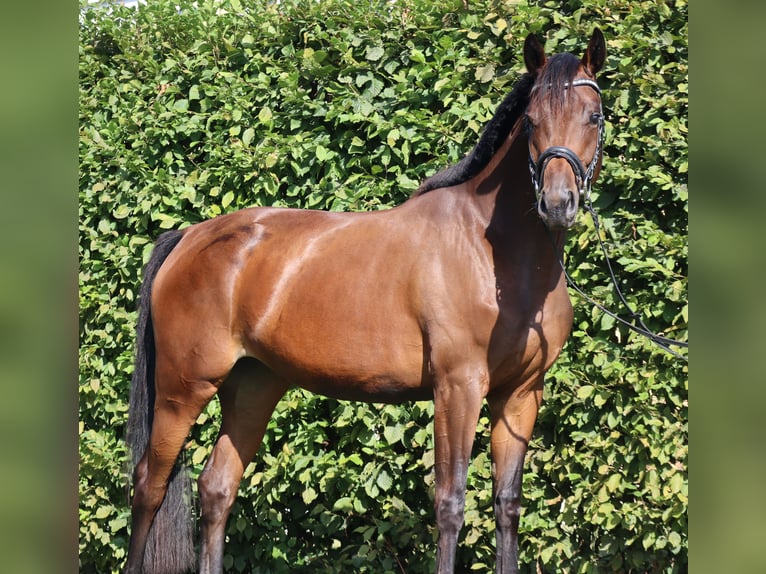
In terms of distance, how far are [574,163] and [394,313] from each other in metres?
0.98

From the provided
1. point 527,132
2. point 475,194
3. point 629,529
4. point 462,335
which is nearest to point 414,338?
point 462,335

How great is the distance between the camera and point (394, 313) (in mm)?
3311

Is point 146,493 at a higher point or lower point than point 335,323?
lower

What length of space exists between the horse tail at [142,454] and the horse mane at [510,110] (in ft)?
4.87

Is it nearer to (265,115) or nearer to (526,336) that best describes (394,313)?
(526,336)

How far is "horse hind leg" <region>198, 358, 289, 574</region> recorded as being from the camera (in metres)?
3.90

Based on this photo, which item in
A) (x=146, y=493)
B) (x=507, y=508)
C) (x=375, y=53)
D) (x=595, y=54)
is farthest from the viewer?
(x=375, y=53)

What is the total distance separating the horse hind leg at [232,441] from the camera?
12.8ft

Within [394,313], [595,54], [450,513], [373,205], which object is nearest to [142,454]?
[394,313]

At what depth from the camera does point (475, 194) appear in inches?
130
